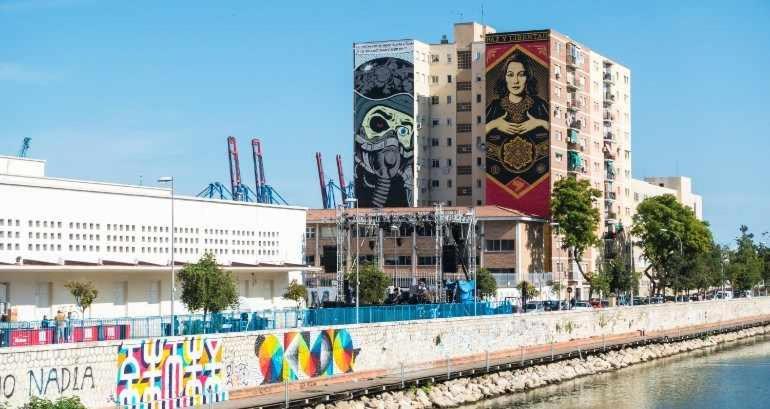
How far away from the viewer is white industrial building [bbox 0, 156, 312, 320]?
73.9m

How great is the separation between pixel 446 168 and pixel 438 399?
274 ft

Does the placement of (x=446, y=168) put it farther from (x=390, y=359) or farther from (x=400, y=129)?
(x=390, y=359)

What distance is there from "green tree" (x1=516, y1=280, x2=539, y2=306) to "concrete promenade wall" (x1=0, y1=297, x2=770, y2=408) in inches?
718

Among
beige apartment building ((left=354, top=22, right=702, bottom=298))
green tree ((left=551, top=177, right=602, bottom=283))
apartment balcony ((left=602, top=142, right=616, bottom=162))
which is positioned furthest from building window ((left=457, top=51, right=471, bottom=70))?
apartment balcony ((left=602, top=142, right=616, bottom=162))

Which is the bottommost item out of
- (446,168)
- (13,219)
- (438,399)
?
(438,399)

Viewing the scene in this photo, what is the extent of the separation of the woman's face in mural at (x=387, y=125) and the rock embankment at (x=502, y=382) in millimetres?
47527

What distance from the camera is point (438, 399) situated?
68.9 m

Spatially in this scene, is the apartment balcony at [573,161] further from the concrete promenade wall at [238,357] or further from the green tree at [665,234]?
the concrete promenade wall at [238,357]

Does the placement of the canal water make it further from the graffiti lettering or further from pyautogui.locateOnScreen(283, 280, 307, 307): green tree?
the graffiti lettering

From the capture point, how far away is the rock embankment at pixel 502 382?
6488 centimetres

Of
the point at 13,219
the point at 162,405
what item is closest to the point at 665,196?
the point at 13,219

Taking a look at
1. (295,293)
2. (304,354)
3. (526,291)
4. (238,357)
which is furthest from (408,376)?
(526,291)

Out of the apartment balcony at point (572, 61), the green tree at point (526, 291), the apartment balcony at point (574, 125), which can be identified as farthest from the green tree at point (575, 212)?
the apartment balcony at point (572, 61)

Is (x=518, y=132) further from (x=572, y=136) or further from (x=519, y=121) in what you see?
(x=572, y=136)
